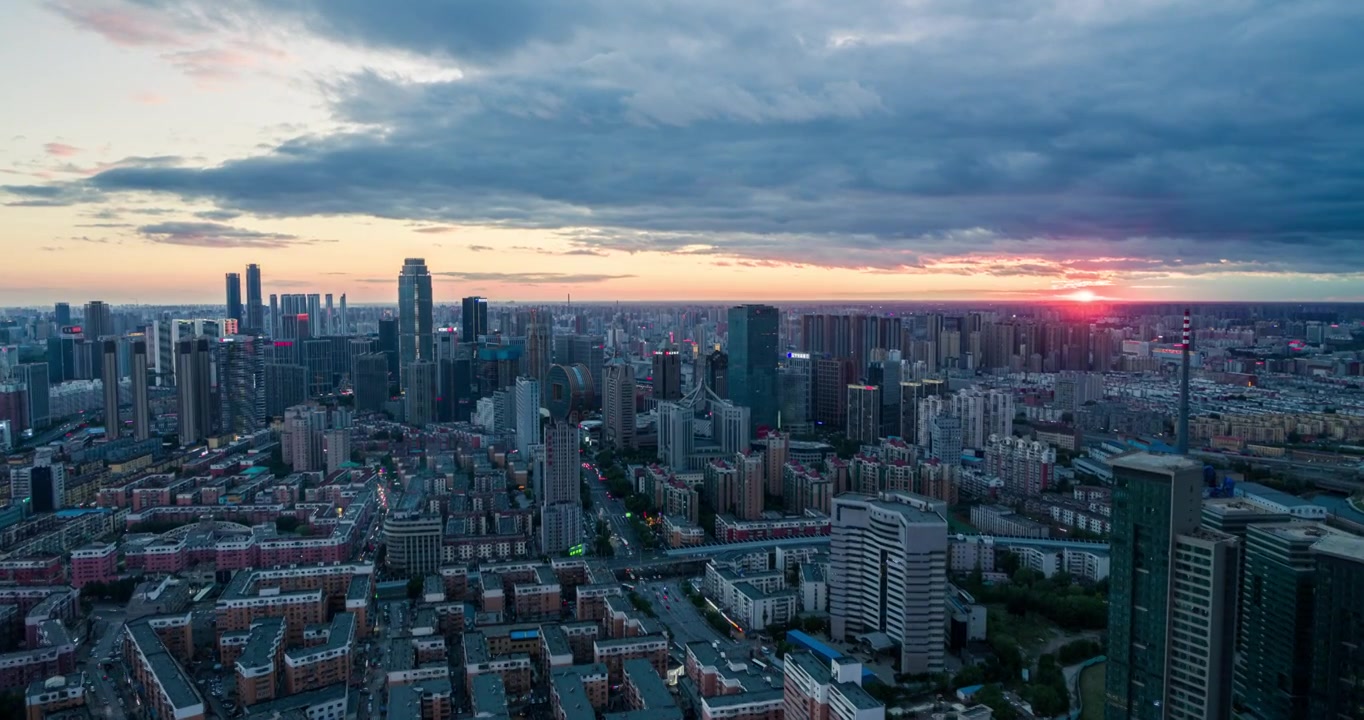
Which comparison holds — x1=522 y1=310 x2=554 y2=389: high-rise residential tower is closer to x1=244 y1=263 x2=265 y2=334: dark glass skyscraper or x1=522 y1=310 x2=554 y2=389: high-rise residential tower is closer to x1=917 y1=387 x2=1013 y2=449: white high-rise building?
x1=917 y1=387 x2=1013 y2=449: white high-rise building

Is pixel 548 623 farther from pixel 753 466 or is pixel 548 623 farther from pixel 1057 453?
pixel 1057 453

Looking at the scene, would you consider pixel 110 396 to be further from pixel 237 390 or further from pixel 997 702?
pixel 997 702

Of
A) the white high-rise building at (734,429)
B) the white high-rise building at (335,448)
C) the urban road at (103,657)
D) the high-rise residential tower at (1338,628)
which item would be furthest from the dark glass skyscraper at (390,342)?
the high-rise residential tower at (1338,628)

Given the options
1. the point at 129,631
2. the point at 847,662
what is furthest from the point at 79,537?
the point at 847,662

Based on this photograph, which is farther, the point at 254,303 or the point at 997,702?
the point at 254,303

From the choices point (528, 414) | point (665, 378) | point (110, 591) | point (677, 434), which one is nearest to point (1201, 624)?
point (110, 591)
